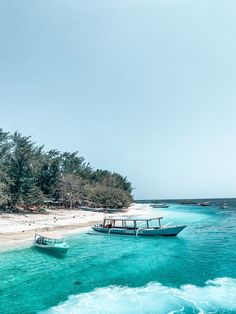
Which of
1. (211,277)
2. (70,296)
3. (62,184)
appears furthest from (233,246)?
(62,184)

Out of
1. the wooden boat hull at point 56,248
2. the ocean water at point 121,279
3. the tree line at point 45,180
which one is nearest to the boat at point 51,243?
the wooden boat hull at point 56,248

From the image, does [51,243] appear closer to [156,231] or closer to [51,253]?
[51,253]

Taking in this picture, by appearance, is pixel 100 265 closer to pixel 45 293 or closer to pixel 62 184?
pixel 45 293

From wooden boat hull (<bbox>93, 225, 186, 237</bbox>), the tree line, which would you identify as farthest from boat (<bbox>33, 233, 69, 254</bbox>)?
the tree line

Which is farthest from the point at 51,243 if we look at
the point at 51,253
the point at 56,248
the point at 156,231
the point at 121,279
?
the point at 156,231

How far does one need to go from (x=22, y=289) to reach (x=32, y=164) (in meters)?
47.8

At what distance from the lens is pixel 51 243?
32.2m

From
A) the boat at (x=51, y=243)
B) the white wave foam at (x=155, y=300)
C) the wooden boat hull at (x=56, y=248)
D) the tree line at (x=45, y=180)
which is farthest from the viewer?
the tree line at (x=45, y=180)

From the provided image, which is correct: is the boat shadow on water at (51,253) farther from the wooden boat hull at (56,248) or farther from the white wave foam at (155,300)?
the white wave foam at (155,300)

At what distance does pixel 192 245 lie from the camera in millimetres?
37781

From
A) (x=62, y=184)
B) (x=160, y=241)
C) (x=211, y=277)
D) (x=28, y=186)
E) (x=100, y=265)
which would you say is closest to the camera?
(x=211, y=277)

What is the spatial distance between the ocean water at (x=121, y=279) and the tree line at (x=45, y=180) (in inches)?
1216

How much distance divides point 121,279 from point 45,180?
6342cm

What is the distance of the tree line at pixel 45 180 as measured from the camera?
62.8m
